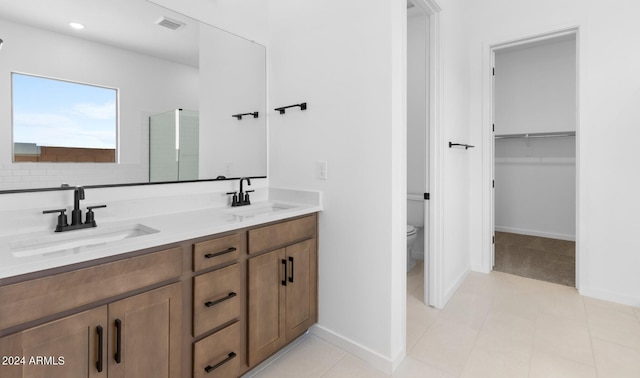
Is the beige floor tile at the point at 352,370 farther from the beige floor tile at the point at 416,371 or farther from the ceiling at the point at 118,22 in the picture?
the ceiling at the point at 118,22

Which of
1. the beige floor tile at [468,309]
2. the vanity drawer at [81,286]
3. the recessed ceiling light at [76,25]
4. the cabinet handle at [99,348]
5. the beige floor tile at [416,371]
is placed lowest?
the beige floor tile at [416,371]

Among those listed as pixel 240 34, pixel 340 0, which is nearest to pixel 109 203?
pixel 240 34

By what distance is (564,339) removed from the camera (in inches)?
77.4

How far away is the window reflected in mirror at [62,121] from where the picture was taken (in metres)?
1.29

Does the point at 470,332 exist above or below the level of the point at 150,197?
below

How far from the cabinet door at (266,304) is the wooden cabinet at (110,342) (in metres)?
0.39

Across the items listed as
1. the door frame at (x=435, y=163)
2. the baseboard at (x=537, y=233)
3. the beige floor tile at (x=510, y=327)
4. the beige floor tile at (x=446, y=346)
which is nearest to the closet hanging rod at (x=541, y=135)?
the baseboard at (x=537, y=233)

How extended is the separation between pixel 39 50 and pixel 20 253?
2.86 ft

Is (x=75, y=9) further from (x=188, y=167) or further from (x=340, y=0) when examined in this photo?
(x=340, y=0)

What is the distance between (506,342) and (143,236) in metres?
2.16

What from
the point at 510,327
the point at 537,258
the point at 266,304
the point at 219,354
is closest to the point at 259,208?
the point at 266,304

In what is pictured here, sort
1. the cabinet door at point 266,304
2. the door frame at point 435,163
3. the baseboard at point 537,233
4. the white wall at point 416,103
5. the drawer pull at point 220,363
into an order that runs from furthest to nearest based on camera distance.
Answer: the baseboard at point 537,233 → the white wall at point 416,103 → the door frame at point 435,163 → the cabinet door at point 266,304 → the drawer pull at point 220,363

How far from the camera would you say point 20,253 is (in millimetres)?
1096

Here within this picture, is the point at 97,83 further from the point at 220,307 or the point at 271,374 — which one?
the point at 271,374
